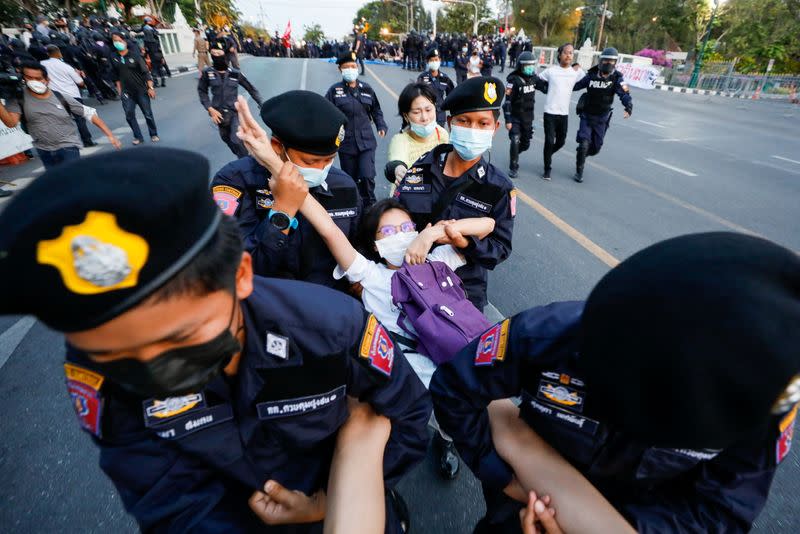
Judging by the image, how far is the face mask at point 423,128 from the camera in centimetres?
373

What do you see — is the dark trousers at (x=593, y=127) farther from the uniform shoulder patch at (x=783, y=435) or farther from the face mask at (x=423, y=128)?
the uniform shoulder patch at (x=783, y=435)

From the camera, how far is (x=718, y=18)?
29578 mm

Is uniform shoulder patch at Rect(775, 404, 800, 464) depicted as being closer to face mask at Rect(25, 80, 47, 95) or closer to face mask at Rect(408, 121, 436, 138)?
face mask at Rect(408, 121, 436, 138)

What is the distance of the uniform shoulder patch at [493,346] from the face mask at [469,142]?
141 centimetres

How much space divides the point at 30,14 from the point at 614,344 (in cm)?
2856

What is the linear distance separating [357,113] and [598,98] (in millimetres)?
3471

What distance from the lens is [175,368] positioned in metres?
0.83

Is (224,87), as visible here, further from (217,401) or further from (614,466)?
(614,466)

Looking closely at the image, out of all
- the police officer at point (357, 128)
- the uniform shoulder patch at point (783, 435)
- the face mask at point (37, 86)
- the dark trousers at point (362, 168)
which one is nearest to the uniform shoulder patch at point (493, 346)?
the uniform shoulder patch at point (783, 435)

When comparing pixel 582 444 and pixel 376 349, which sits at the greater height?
pixel 376 349

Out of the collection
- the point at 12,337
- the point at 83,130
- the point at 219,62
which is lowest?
the point at 12,337

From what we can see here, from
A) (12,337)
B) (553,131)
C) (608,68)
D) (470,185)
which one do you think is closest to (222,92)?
(12,337)

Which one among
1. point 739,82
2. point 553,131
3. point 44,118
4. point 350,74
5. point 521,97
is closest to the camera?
point 44,118

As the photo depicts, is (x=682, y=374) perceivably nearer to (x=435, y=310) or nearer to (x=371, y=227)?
(x=435, y=310)
